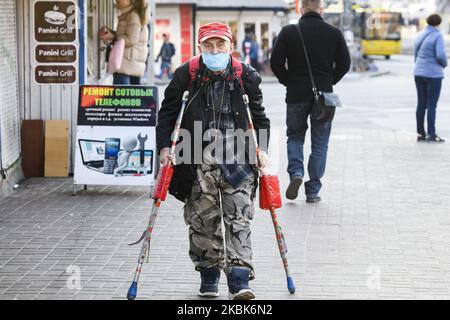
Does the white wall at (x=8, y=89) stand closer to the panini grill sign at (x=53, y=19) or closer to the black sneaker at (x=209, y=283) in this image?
the panini grill sign at (x=53, y=19)

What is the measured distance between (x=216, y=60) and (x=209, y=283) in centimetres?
143

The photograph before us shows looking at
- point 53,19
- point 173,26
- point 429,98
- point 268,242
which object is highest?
point 53,19

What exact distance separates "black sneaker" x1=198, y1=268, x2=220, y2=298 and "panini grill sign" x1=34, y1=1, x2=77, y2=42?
18.5ft

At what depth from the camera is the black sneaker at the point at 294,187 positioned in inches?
404

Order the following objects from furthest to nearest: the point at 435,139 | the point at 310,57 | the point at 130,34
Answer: the point at 435,139, the point at 130,34, the point at 310,57

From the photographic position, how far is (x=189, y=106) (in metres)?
6.78

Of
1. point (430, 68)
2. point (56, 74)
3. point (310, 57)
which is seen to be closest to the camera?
point (310, 57)

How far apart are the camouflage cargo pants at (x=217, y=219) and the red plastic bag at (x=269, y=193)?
0.09 meters

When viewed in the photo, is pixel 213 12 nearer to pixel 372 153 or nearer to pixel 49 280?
pixel 372 153

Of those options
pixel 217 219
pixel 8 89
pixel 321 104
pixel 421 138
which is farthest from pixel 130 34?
pixel 217 219

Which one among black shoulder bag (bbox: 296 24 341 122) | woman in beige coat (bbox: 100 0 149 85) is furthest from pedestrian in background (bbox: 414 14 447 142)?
black shoulder bag (bbox: 296 24 341 122)

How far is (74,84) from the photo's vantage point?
12.1 m

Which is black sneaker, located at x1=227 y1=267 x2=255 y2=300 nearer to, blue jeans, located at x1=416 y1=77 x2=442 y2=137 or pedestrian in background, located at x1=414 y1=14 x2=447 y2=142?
pedestrian in background, located at x1=414 y1=14 x2=447 y2=142

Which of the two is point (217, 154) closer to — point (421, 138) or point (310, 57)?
point (310, 57)
